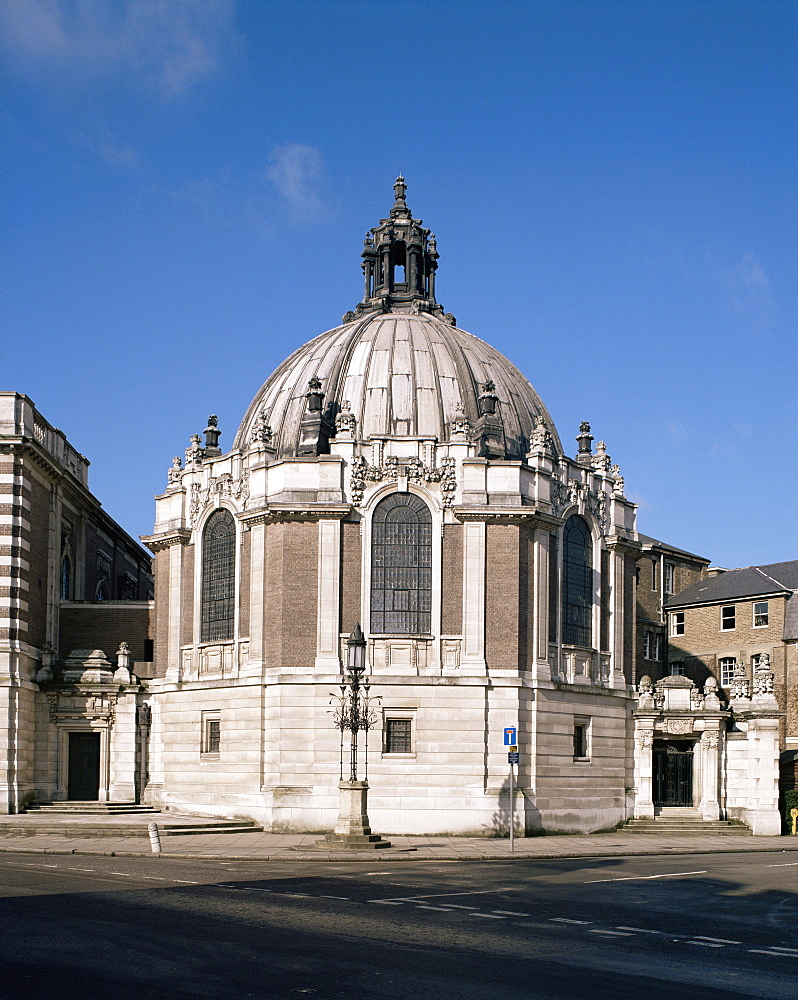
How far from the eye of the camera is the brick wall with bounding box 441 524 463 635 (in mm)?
44250

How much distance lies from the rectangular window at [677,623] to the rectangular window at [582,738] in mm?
19946

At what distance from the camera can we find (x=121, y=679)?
166ft

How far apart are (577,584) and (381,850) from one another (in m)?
16.6

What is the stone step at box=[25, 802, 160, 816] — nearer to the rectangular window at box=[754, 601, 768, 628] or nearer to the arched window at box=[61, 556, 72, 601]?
the arched window at box=[61, 556, 72, 601]

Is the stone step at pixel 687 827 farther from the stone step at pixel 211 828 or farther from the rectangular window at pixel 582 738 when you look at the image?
the stone step at pixel 211 828

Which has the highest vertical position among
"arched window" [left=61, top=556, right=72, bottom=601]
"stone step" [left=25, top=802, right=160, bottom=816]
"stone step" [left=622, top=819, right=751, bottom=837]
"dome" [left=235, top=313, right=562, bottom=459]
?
"dome" [left=235, top=313, right=562, bottom=459]

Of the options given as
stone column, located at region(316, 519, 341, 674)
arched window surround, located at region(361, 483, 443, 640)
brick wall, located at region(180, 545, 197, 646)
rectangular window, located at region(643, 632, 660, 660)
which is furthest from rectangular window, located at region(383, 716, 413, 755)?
rectangular window, located at region(643, 632, 660, 660)

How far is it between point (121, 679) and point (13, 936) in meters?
34.0

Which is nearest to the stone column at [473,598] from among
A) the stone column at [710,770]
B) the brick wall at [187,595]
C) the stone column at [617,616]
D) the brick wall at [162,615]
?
the stone column at [617,616]

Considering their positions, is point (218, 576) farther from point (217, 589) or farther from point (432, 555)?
point (432, 555)

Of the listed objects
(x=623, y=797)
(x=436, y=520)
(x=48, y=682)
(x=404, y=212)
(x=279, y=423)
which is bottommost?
(x=623, y=797)

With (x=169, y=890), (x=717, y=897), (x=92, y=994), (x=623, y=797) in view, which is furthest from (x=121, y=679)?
(x=92, y=994)

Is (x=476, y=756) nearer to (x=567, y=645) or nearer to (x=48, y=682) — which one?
(x=567, y=645)

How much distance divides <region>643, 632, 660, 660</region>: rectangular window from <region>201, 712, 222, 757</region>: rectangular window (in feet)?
87.7
